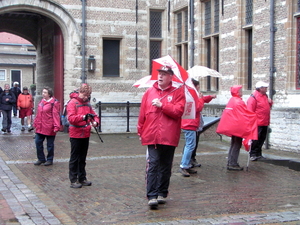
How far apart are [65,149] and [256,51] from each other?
589 cm

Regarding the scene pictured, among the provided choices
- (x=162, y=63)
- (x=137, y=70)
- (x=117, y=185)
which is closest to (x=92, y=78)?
(x=137, y=70)

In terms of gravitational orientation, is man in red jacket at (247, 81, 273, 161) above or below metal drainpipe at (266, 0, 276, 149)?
below

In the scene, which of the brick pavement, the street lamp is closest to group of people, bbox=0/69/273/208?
the brick pavement

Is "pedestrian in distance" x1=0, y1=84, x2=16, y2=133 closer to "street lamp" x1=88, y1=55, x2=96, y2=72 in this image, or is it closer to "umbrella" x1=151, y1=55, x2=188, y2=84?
"street lamp" x1=88, y1=55, x2=96, y2=72

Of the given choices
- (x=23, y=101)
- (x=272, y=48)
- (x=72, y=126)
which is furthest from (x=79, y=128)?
(x=23, y=101)

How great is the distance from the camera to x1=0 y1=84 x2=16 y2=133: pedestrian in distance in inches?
645

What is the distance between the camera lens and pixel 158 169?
20.7ft

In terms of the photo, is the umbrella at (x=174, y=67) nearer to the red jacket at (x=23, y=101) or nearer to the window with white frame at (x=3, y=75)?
the red jacket at (x=23, y=101)

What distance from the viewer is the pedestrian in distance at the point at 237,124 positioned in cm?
890

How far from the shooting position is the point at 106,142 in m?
14.1

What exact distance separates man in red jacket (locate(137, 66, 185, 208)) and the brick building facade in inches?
266

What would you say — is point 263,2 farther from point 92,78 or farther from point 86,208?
point 86,208

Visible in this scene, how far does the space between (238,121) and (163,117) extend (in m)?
3.22

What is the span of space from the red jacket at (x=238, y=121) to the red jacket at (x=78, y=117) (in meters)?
2.81
